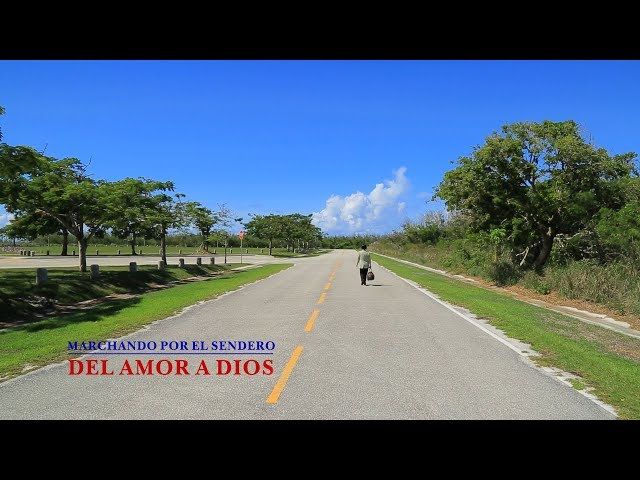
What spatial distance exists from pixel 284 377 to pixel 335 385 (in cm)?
80

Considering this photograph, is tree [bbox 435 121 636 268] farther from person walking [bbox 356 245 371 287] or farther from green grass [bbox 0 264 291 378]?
green grass [bbox 0 264 291 378]

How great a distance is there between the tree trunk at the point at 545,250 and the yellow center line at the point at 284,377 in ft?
67.1

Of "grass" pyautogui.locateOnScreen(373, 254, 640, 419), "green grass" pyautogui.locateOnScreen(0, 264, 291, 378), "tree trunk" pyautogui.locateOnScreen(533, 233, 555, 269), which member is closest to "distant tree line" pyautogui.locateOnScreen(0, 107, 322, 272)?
"green grass" pyautogui.locateOnScreen(0, 264, 291, 378)

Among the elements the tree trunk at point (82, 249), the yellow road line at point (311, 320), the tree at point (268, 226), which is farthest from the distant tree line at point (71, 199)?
the tree at point (268, 226)

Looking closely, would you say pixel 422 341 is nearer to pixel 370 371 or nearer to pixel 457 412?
pixel 370 371

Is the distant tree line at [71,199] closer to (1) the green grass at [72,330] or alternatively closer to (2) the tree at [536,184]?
(1) the green grass at [72,330]

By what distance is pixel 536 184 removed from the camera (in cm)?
2484

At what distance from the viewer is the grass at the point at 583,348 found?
6.51 meters

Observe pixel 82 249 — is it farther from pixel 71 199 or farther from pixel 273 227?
pixel 273 227
